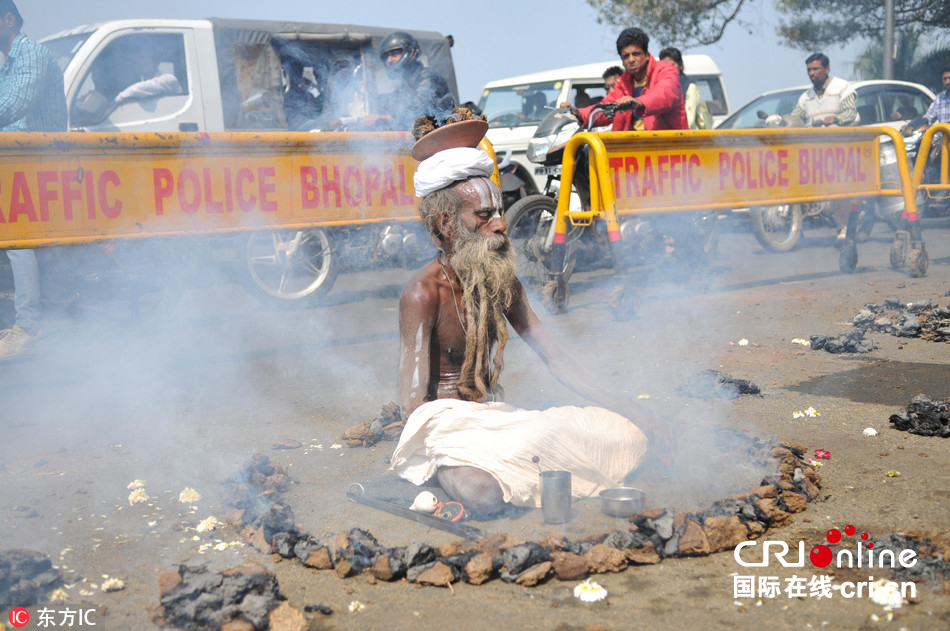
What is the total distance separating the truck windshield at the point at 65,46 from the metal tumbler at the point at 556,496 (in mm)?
7693

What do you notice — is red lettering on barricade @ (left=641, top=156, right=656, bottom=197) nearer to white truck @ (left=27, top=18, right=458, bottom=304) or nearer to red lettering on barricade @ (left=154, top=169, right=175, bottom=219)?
white truck @ (left=27, top=18, right=458, bottom=304)

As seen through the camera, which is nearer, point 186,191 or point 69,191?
point 69,191

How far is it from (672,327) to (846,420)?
2.47 m

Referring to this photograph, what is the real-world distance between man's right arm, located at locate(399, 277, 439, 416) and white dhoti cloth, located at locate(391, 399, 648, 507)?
0.09 m

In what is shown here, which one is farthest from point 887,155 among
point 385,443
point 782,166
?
point 385,443

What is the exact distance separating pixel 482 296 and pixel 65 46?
299 inches

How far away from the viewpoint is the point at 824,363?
541 cm

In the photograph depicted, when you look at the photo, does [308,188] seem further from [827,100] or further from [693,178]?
[827,100]

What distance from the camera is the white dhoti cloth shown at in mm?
3154

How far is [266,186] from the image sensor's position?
247 inches

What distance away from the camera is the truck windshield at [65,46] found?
880 centimetres

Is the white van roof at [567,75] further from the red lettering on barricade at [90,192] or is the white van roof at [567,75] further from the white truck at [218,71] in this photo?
Answer: the red lettering on barricade at [90,192]

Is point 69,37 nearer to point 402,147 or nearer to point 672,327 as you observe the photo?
point 402,147

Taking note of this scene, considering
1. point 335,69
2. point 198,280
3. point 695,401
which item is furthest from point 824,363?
point 335,69
